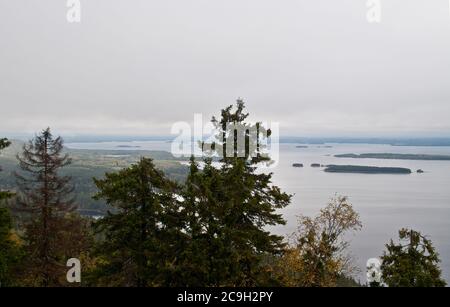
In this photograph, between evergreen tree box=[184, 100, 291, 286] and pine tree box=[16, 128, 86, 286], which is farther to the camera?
pine tree box=[16, 128, 86, 286]

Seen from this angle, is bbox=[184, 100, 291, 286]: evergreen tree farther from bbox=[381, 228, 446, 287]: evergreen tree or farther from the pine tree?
bbox=[381, 228, 446, 287]: evergreen tree

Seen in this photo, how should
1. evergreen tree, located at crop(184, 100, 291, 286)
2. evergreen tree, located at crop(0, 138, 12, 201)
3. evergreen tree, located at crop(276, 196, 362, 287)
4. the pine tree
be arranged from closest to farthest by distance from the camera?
evergreen tree, located at crop(184, 100, 291, 286) → evergreen tree, located at crop(0, 138, 12, 201) → evergreen tree, located at crop(276, 196, 362, 287) → the pine tree

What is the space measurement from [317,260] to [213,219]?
686 cm

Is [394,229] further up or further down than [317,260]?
further down

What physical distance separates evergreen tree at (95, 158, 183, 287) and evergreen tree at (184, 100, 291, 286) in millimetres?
1302

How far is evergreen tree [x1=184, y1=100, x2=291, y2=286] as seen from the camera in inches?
757

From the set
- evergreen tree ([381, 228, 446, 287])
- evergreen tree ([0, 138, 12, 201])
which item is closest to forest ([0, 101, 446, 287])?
evergreen tree ([0, 138, 12, 201])

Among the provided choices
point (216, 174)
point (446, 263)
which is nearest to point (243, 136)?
point (216, 174)

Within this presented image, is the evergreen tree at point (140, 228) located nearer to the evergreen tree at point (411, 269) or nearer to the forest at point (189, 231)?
the forest at point (189, 231)

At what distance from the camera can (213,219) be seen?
19.6 meters

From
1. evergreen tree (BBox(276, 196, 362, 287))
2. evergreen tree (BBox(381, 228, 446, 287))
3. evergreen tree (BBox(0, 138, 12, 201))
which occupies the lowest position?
evergreen tree (BBox(381, 228, 446, 287))

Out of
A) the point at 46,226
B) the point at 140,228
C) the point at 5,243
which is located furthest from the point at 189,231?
the point at 46,226
